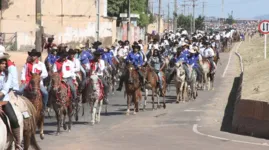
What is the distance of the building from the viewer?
6291 centimetres

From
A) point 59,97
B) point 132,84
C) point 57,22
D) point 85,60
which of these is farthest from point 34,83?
point 57,22

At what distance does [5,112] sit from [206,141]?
712 cm

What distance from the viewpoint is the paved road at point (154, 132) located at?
17109mm

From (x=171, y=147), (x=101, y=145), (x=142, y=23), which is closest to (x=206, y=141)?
(x=171, y=147)

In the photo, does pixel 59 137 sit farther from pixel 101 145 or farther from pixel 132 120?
pixel 132 120

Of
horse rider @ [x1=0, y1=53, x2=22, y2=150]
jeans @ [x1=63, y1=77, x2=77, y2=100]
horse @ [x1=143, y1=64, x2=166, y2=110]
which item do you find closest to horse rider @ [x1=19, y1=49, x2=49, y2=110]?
jeans @ [x1=63, y1=77, x2=77, y2=100]

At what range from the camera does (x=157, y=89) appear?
27438 millimetres

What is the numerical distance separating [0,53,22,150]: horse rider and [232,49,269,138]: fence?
8.64 m

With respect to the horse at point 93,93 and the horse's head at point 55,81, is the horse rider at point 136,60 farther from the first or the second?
the horse's head at point 55,81

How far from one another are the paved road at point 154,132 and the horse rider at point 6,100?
3948 millimetres

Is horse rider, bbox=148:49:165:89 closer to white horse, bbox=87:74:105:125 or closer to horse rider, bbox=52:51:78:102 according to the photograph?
white horse, bbox=87:74:105:125

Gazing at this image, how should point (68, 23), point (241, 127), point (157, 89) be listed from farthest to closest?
point (68, 23), point (157, 89), point (241, 127)

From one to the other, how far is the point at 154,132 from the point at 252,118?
276cm

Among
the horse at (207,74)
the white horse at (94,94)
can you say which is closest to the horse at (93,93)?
the white horse at (94,94)
